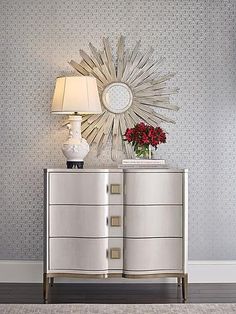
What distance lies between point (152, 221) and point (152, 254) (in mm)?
216

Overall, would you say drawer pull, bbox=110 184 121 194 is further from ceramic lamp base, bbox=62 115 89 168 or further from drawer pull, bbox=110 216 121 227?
ceramic lamp base, bbox=62 115 89 168

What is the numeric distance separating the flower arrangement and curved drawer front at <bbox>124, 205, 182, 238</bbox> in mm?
464

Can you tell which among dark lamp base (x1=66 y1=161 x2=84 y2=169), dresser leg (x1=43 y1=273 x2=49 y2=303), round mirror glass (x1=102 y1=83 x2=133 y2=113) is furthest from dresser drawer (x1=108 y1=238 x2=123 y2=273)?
round mirror glass (x1=102 y1=83 x2=133 y2=113)

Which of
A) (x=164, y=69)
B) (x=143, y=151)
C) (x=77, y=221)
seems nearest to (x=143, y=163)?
(x=143, y=151)

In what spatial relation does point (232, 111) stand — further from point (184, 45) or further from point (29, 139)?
point (29, 139)

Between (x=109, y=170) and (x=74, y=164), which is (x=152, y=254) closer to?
(x=109, y=170)

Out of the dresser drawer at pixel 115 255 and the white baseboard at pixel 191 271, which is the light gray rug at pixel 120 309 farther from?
the white baseboard at pixel 191 271

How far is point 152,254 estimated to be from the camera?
4.10 m

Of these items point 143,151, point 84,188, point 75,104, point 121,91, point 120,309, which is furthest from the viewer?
point 121,91

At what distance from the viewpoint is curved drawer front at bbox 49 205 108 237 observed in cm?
409

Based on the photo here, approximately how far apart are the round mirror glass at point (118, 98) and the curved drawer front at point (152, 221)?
90 centimetres

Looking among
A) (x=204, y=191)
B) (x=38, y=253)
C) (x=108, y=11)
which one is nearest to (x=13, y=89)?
(x=108, y=11)

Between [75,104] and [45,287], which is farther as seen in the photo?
[75,104]

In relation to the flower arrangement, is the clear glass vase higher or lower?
lower
